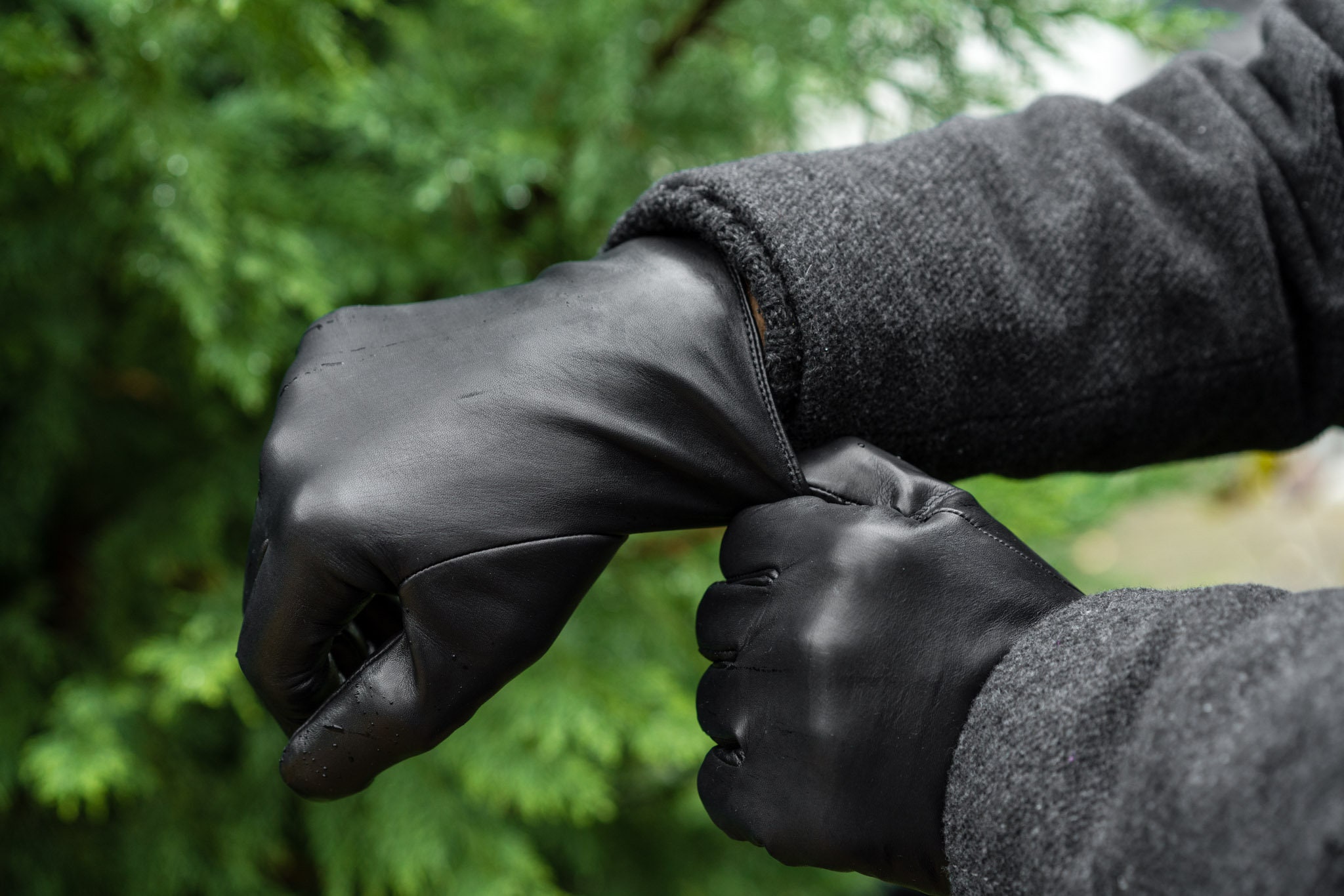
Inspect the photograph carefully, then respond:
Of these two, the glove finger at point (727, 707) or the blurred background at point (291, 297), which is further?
the blurred background at point (291, 297)

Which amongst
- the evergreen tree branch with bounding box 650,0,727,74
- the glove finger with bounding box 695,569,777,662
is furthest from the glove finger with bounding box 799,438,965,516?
the evergreen tree branch with bounding box 650,0,727,74

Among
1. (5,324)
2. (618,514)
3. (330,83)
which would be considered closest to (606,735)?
(618,514)

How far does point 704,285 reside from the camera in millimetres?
841

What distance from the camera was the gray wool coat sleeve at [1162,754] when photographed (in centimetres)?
47

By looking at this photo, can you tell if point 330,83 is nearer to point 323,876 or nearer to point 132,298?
point 132,298

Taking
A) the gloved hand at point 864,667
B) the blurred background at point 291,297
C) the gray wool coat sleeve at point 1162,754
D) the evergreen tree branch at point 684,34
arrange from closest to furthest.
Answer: the gray wool coat sleeve at point 1162,754 < the gloved hand at point 864,667 < the blurred background at point 291,297 < the evergreen tree branch at point 684,34

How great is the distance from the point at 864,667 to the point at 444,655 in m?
0.34

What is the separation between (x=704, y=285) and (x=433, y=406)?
0.27 metres

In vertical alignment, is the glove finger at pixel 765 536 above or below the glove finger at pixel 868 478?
below

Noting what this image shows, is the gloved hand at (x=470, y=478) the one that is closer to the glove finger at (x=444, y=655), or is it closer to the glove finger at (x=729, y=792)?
the glove finger at (x=444, y=655)

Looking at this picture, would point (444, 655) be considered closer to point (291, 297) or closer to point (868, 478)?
point (868, 478)

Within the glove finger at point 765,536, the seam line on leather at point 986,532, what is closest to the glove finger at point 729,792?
the glove finger at point 765,536

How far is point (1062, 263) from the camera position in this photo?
2.97 feet

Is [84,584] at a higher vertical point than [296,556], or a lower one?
lower
